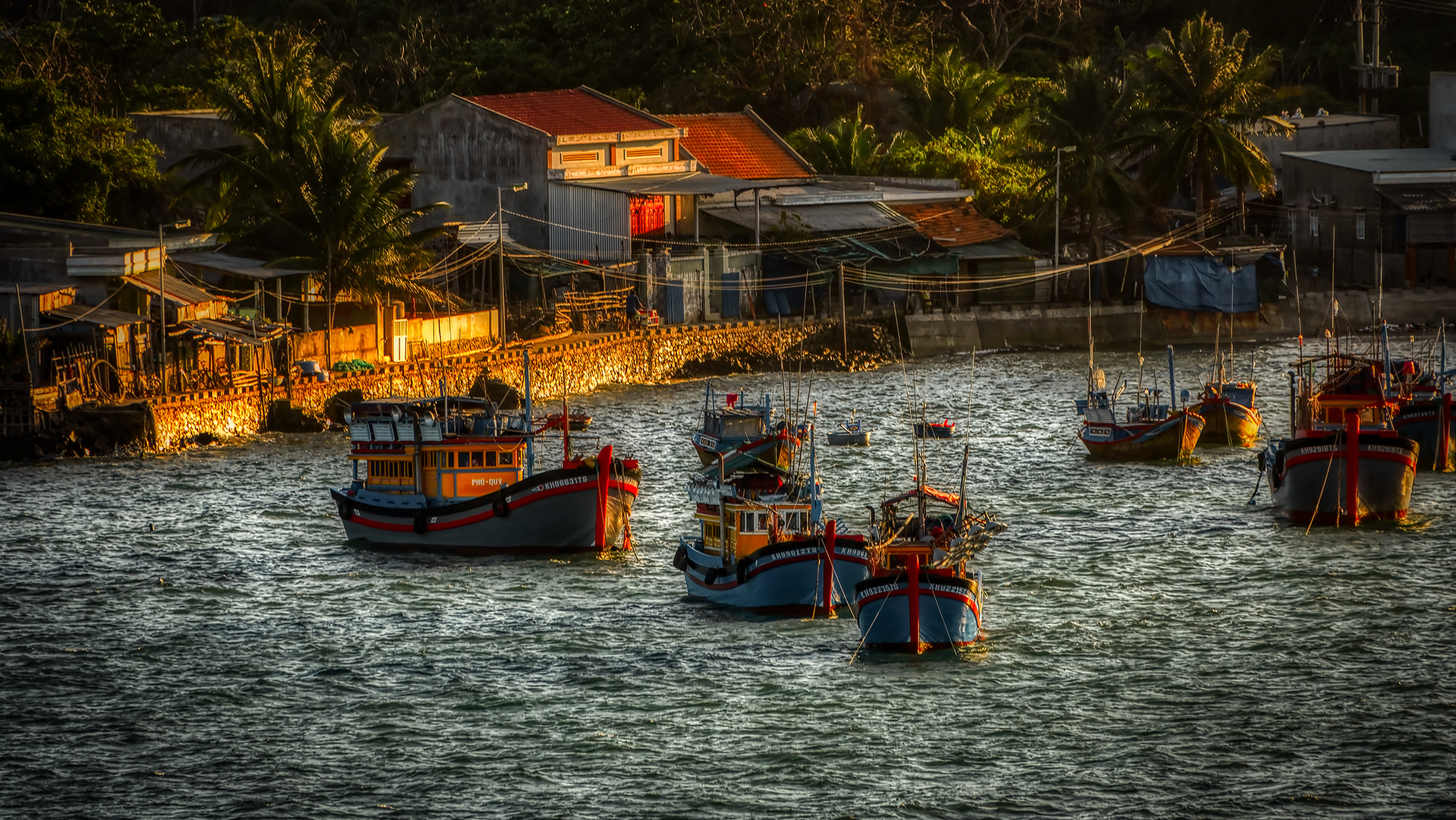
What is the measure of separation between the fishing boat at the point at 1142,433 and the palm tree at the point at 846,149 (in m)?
34.4

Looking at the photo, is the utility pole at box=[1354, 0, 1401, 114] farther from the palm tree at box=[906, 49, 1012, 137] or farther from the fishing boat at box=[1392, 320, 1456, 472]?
the fishing boat at box=[1392, 320, 1456, 472]

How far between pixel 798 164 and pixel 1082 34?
940 inches

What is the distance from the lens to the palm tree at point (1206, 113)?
76875mm

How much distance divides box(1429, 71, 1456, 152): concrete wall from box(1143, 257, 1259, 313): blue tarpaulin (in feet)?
44.0

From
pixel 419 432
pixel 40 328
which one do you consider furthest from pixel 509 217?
pixel 419 432

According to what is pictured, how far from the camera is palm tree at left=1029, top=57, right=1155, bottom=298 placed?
251 feet

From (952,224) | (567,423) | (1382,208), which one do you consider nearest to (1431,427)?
(567,423)

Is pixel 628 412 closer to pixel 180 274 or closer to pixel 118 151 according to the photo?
pixel 180 274

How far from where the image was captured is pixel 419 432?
1508 inches

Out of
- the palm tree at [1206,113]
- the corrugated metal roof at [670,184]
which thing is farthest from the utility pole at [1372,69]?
the corrugated metal roof at [670,184]

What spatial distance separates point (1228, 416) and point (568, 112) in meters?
35.4

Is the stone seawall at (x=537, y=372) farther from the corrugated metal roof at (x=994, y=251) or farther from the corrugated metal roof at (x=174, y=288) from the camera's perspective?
the corrugated metal roof at (x=994, y=251)

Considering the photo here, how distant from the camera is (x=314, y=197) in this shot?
2307 inches

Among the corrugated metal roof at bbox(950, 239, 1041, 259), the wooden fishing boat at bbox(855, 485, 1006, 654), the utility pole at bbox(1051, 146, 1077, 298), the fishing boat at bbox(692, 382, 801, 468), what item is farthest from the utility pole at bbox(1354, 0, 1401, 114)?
the wooden fishing boat at bbox(855, 485, 1006, 654)
